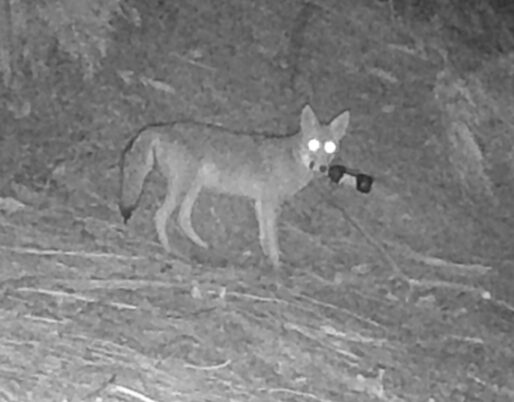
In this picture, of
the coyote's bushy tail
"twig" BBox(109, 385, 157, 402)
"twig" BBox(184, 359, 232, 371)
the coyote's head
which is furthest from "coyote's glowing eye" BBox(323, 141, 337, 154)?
"twig" BBox(109, 385, 157, 402)

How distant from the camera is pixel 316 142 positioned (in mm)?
2129

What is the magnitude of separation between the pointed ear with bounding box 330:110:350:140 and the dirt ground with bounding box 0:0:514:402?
1.1 inches

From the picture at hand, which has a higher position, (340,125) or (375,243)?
(340,125)

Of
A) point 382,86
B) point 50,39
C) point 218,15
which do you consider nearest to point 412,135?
point 382,86

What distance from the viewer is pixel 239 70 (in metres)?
2.17

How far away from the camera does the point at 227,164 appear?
212 cm

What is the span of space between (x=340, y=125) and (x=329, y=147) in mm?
46

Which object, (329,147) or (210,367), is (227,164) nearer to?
(329,147)

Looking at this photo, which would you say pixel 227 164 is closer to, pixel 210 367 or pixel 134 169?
pixel 134 169

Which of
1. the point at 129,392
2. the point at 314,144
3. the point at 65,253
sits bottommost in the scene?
the point at 129,392

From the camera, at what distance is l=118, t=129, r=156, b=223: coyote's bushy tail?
210cm

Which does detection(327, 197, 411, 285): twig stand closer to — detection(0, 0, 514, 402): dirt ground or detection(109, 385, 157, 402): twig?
detection(0, 0, 514, 402): dirt ground

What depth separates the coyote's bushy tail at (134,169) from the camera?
2100 millimetres

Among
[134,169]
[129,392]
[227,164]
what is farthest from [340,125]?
[129,392]
